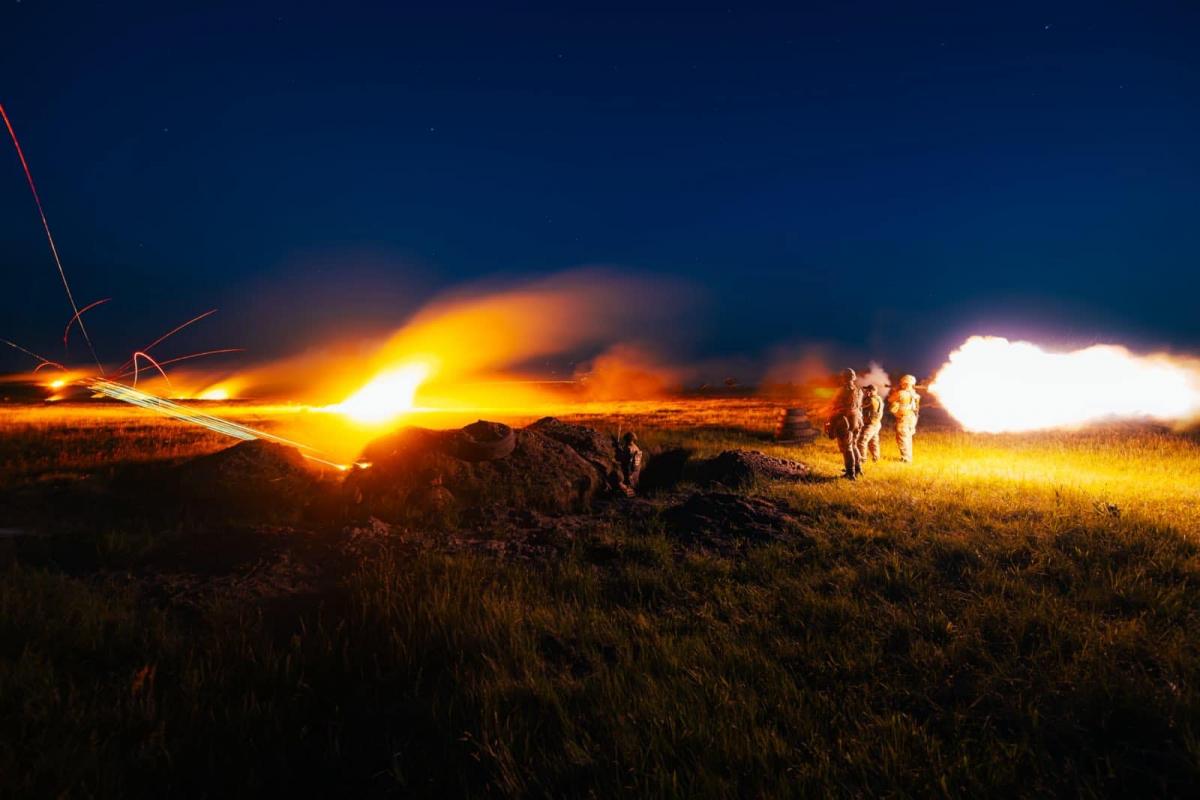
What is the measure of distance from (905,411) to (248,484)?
16790 mm

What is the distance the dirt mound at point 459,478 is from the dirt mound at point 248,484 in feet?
4.87

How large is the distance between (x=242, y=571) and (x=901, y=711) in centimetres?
724

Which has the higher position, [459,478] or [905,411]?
[905,411]

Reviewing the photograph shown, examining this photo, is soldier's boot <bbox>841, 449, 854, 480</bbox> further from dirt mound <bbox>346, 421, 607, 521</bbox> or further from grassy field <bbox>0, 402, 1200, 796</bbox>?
dirt mound <bbox>346, 421, 607, 521</bbox>

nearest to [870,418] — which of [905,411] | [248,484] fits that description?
[905,411]

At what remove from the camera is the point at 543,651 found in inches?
183

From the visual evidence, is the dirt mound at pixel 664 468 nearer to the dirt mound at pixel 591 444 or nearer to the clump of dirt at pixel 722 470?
the clump of dirt at pixel 722 470

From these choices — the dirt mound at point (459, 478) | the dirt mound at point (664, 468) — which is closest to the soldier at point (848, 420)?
the dirt mound at point (664, 468)

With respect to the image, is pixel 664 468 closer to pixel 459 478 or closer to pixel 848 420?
pixel 848 420

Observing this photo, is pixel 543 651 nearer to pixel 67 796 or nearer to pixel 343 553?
pixel 67 796

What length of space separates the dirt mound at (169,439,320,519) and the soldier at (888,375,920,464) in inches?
607

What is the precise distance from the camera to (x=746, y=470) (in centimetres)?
1302

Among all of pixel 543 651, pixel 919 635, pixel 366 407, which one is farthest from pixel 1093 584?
pixel 366 407

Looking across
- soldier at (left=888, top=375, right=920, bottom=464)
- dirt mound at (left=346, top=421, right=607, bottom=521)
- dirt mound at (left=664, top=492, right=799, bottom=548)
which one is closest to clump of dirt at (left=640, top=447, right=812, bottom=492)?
dirt mound at (left=346, top=421, right=607, bottom=521)
